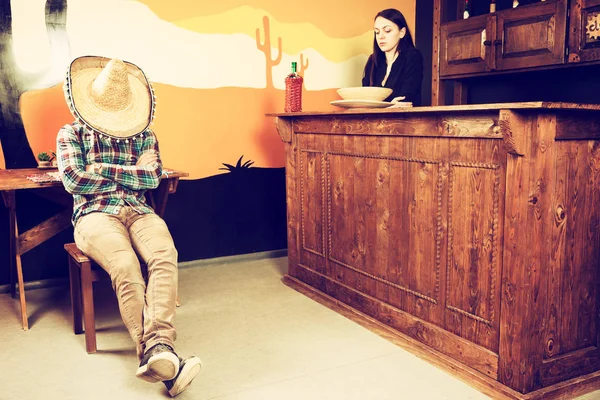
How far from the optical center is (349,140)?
111 inches

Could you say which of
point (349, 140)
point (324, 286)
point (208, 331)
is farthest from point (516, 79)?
point (208, 331)

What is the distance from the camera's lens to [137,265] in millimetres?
2281

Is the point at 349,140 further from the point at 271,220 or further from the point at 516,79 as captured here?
the point at 516,79

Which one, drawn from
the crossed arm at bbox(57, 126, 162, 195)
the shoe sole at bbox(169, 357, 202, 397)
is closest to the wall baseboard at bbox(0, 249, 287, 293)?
the crossed arm at bbox(57, 126, 162, 195)

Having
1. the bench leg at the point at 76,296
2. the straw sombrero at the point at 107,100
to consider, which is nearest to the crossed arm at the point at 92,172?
the straw sombrero at the point at 107,100

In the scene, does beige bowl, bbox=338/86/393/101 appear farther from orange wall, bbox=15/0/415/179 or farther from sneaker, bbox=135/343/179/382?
sneaker, bbox=135/343/179/382

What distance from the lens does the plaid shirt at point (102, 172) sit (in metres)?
2.45

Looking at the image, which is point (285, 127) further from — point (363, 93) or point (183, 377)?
point (183, 377)

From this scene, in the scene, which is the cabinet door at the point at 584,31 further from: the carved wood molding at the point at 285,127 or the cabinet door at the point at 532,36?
the carved wood molding at the point at 285,127

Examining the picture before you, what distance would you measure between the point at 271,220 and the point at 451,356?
2.14 m

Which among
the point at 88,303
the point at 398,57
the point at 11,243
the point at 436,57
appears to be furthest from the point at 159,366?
the point at 436,57

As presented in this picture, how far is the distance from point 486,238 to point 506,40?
2.20 m

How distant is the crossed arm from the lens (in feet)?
8.00

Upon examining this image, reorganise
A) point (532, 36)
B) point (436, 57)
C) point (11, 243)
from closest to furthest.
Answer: point (11, 243)
point (532, 36)
point (436, 57)
